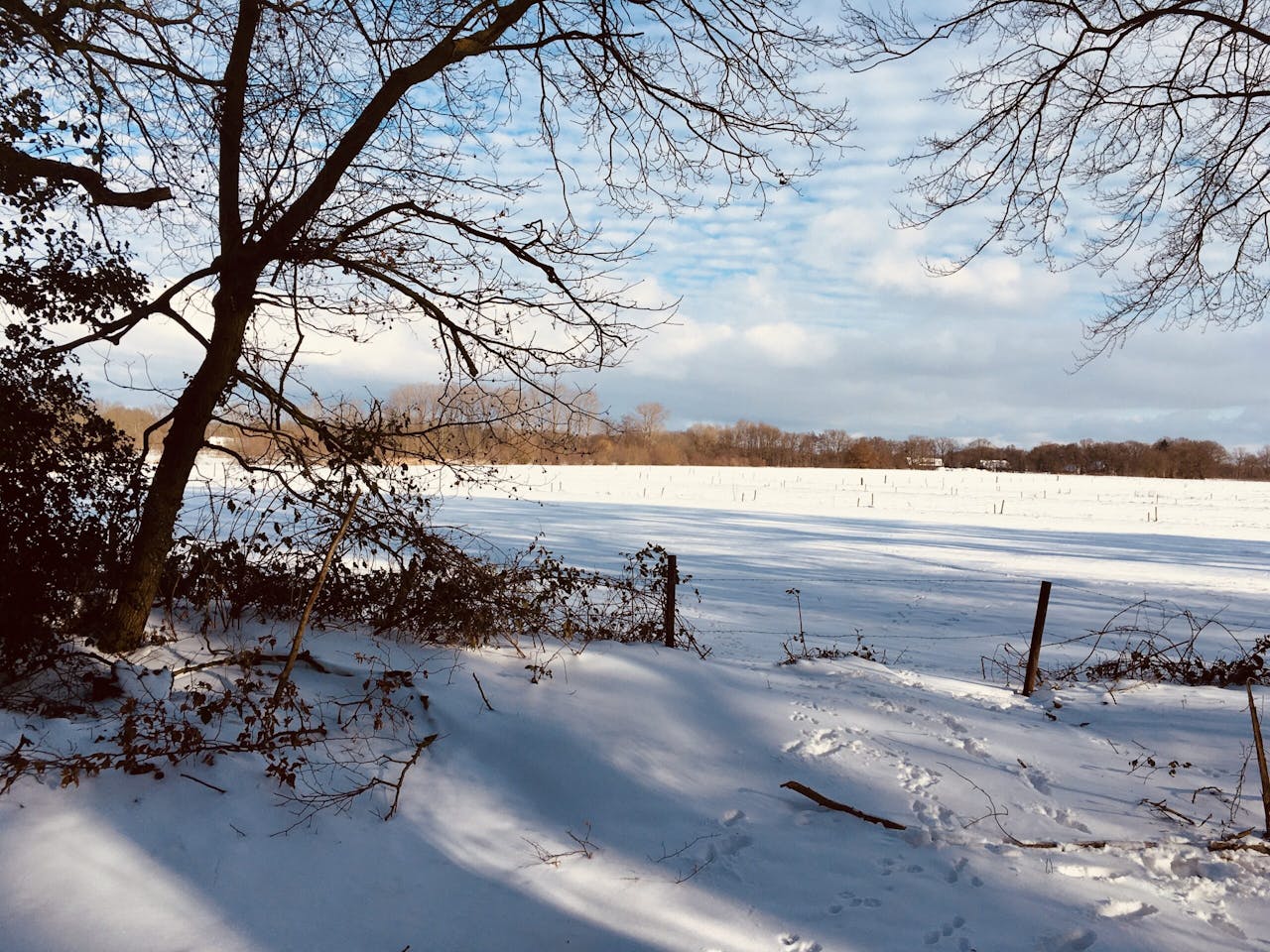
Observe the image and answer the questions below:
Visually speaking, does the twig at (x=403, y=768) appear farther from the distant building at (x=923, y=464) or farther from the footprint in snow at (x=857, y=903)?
the distant building at (x=923, y=464)

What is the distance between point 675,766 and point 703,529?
19.2 m

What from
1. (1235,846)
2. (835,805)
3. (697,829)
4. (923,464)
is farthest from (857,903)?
(923,464)

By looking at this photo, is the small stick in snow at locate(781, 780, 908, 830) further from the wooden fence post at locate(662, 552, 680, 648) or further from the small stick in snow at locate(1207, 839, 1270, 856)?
the wooden fence post at locate(662, 552, 680, 648)

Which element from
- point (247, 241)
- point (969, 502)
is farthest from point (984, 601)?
point (969, 502)

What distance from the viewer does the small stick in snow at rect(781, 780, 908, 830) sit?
447 centimetres

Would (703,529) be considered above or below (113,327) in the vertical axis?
below

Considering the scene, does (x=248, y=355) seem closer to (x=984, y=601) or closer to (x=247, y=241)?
(x=247, y=241)

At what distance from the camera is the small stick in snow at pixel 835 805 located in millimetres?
4473

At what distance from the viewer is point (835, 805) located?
4.64 meters

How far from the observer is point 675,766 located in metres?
5.18

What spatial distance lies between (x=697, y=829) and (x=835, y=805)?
914 mm

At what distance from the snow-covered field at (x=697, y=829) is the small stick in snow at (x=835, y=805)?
46 mm

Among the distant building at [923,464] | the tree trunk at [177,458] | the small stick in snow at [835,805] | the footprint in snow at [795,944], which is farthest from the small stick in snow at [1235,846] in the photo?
the distant building at [923,464]

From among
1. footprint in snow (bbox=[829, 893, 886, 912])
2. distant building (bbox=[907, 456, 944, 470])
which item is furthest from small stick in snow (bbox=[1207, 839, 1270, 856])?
distant building (bbox=[907, 456, 944, 470])
